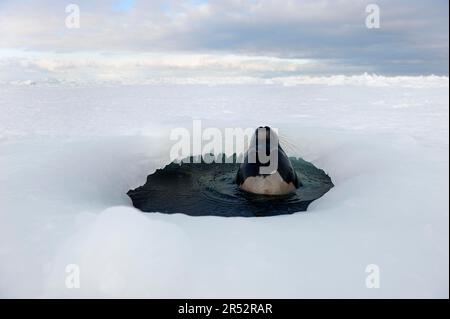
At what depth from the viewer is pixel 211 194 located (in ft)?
25.3

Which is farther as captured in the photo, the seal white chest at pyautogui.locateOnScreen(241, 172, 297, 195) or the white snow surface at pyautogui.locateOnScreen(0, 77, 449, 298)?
the seal white chest at pyautogui.locateOnScreen(241, 172, 297, 195)

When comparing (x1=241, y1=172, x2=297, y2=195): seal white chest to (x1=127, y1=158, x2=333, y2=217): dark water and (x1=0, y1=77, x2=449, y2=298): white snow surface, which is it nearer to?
(x1=127, y1=158, x2=333, y2=217): dark water

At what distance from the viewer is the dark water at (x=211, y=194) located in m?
6.94

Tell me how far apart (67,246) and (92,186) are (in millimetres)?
3023

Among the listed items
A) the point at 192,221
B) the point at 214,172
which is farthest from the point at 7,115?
the point at 192,221

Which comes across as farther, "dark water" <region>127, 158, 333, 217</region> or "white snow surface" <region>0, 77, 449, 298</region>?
"dark water" <region>127, 158, 333, 217</region>

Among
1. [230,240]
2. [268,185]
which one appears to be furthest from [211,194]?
[230,240]

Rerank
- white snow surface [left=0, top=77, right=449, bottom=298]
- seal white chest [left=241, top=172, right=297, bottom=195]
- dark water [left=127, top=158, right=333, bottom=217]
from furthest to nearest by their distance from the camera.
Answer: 1. seal white chest [left=241, top=172, right=297, bottom=195]
2. dark water [left=127, top=158, right=333, bottom=217]
3. white snow surface [left=0, top=77, right=449, bottom=298]

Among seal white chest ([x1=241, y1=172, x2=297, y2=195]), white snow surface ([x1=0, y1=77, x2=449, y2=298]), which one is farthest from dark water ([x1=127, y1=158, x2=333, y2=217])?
white snow surface ([x1=0, y1=77, x2=449, y2=298])

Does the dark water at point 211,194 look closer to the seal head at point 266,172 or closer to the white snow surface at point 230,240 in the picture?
the seal head at point 266,172

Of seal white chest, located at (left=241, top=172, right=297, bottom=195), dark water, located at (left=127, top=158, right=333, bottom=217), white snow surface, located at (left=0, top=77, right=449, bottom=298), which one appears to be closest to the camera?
white snow surface, located at (left=0, top=77, right=449, bottom=298)

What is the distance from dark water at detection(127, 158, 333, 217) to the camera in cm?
694

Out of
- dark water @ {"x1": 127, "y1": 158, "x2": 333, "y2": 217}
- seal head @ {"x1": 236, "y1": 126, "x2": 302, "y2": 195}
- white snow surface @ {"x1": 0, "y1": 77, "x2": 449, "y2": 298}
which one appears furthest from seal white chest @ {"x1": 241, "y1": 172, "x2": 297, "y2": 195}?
white snow surface @ {"x1": 0, "y1": 77, "x2": 449, "y2": 298}

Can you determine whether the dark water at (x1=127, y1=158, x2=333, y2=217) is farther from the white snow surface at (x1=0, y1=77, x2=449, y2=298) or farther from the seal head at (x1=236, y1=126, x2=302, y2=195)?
the white snow surface at (x1=0, y1=77, x2=449, y2=298)
